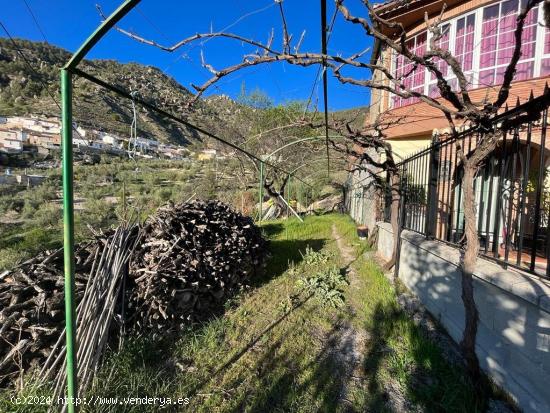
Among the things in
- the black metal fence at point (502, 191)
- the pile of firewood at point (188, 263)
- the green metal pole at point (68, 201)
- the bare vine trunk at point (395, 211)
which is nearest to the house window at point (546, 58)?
the black metal fence at point (502, 191)

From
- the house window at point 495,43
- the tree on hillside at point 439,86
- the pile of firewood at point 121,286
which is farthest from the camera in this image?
the house window at point 495,43

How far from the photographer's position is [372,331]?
10.6 feet

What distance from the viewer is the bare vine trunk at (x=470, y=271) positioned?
213 centimetres

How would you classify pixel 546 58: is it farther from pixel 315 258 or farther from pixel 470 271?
pixel 470 271

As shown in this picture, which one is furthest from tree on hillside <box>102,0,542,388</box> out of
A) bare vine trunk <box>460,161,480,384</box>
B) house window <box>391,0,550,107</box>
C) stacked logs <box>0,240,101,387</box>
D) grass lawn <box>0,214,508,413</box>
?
house window <box>391,0,550,107</box>

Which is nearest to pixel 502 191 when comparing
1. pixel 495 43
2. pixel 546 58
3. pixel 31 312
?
pixel 31 312

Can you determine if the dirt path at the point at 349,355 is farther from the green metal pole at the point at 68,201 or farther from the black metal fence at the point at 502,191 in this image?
the green metal pole at the point at 68,201

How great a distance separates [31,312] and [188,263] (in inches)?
61.2

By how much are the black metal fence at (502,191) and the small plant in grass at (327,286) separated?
5.05 feet

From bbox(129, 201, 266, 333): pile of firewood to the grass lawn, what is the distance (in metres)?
0.27

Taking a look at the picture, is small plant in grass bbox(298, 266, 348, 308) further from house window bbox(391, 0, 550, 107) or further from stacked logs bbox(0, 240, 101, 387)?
house window bbox(391, 0, 550, 107)

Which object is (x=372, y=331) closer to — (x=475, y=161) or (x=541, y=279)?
(x=541, y=279)

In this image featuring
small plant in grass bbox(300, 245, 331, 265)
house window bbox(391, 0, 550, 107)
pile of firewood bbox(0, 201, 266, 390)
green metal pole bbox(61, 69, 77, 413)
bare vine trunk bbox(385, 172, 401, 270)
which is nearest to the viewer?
green metal pole bbox(61, 69, 77, 413)

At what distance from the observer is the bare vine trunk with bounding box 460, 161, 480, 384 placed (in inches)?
83.7
